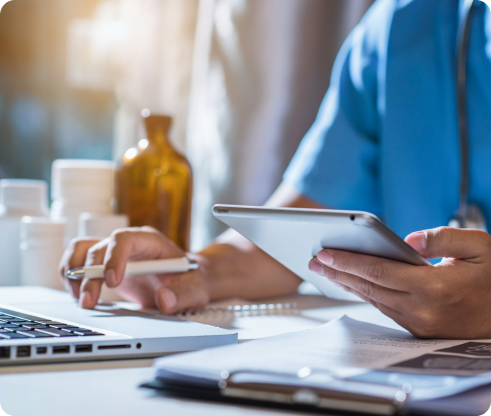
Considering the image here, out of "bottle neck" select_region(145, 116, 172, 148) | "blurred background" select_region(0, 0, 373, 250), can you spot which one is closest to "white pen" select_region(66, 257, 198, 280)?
"bottle neck" select_region(145, 116, 172, 148)

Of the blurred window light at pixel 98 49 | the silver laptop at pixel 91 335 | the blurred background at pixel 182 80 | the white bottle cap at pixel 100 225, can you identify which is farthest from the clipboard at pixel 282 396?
the blurred window light at pixel 98 49

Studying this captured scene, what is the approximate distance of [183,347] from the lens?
494 mm

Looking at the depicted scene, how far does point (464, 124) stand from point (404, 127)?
4.2 inches

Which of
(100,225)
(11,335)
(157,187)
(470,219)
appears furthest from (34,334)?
(470,219)

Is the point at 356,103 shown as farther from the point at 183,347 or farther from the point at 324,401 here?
the point at 324,401

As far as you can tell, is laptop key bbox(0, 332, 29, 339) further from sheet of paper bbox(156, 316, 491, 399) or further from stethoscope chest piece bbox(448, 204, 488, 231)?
stethoscope chest piece bbox(448, 204, 488, 231)

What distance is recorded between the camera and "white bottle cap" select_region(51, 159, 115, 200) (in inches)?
41.5

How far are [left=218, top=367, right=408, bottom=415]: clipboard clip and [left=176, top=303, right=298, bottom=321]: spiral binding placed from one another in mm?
346

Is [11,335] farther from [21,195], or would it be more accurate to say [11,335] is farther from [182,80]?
[182,80]

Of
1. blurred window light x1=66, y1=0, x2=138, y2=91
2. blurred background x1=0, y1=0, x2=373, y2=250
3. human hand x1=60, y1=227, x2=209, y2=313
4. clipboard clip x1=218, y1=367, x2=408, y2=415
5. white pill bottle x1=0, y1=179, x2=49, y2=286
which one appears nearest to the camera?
clipboard clip x1=218, y1=367, x2=408, y2=415

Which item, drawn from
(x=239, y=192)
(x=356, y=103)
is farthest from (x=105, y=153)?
(x=356, y=103)

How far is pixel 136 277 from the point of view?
765 millimetres

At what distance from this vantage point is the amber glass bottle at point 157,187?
101cm

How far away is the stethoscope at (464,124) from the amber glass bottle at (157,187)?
440 mm
